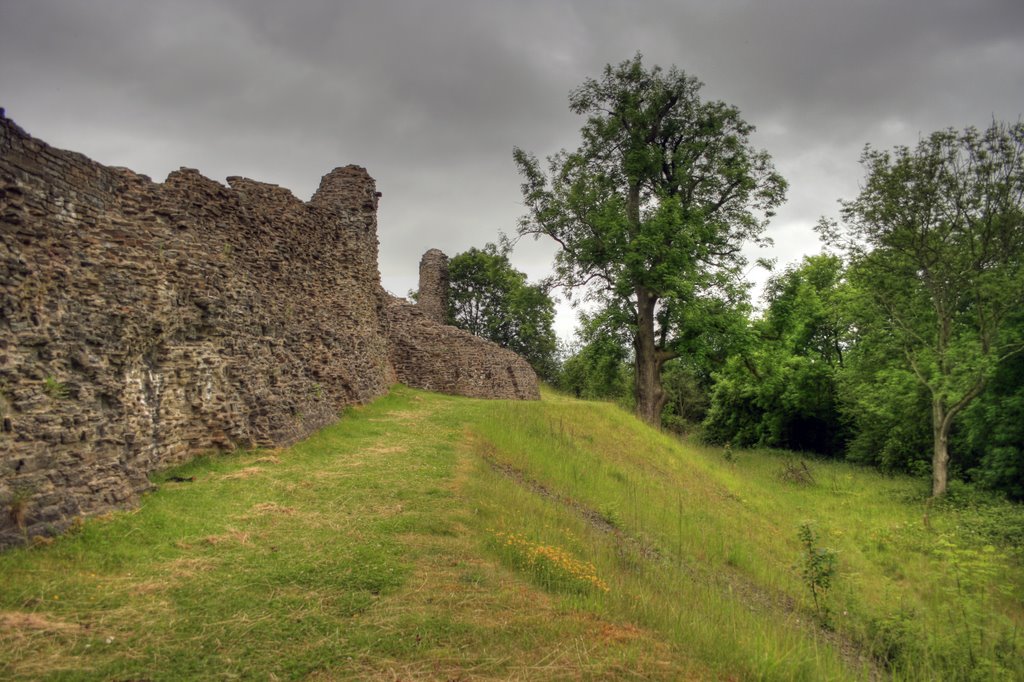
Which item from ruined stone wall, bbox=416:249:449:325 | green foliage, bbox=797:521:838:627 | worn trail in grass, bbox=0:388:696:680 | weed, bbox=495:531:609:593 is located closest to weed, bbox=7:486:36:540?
worn trail in grass, bbox=0:388:696:680

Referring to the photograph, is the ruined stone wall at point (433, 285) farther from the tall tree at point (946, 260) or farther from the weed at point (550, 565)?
the weed at point (550, 565)

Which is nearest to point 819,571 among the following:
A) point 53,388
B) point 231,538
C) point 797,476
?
point 231,538

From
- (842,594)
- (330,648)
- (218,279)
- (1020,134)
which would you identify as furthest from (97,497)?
(1020,134)

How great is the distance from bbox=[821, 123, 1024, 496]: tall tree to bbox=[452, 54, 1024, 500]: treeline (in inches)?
1.9

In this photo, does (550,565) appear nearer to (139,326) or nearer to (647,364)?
(139,326)

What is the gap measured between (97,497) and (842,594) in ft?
33.1

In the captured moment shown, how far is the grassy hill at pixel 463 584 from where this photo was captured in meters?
3.88

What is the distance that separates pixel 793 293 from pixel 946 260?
13602mm

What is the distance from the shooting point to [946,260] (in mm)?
16266

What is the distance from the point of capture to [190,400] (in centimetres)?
859

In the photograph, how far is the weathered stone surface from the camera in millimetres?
5648

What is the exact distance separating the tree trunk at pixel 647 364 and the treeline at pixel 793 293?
7 centimetres

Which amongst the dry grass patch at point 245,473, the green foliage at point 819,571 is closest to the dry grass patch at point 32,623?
the dry grass patch at point 245,473

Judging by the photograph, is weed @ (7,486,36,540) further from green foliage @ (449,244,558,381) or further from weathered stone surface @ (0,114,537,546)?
green foliage @ (449,244,558,381)
